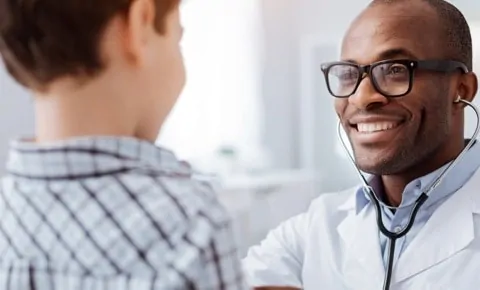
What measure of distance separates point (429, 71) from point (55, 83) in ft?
1.82

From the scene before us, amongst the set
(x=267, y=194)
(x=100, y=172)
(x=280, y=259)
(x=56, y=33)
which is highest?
(x=56, y=33)

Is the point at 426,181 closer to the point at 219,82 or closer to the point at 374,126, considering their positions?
the point at 374,126

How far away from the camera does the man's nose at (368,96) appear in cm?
86

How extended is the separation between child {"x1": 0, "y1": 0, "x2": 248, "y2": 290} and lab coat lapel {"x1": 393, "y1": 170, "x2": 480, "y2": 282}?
0.45m

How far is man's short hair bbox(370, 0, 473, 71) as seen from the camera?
871mm

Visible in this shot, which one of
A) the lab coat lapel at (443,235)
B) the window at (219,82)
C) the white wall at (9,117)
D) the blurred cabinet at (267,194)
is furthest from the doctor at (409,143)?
the window at (219,82)

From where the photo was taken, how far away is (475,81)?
0.92 m

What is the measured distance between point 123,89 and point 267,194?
182 cm

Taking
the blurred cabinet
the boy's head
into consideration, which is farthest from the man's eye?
the blurred cabinet

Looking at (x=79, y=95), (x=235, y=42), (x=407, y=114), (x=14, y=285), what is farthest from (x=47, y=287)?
(x=235, y=42)

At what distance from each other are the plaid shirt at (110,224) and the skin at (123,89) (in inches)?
0.8

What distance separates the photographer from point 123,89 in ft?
1.59

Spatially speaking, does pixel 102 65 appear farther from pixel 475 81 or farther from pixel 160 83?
pixel 475 81

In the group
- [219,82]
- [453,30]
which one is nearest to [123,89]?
[453,30]
